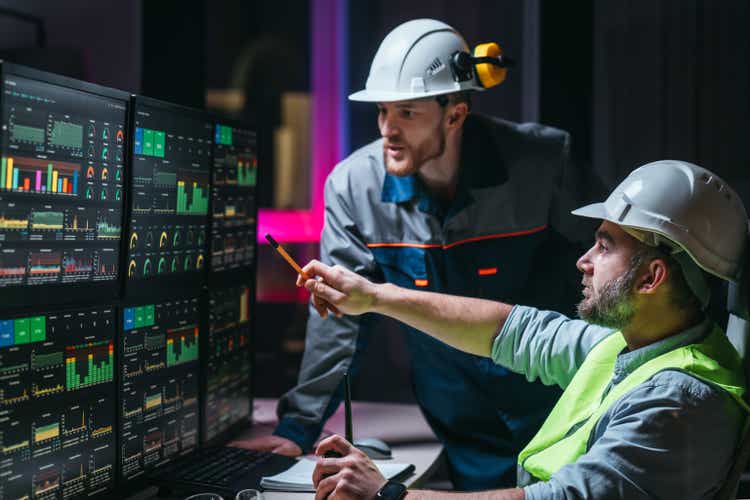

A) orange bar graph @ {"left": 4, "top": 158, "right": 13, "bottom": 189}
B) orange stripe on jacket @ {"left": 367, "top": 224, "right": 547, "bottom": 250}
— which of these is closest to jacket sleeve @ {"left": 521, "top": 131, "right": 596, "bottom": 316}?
orange stripe on jacket @ {"left": 367, "top": 224, "right": 547, "bottom": 250}

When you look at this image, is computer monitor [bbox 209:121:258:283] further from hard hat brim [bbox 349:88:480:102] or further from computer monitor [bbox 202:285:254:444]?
hard hat brim [bbox 349:88:480:102]

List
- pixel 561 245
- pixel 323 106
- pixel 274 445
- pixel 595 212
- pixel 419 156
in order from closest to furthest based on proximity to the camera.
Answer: pixel 595 212 < pixel 274 445 < pixel 419 156 < pixel 561 245 < pixel 323 106

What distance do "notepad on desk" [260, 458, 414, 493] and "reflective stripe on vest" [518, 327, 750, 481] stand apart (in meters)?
0.30

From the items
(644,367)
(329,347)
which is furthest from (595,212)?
(329,347)

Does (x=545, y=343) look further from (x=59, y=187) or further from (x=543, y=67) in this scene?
(x=543, y=67)

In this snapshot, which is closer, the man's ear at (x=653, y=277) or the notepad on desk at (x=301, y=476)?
the man's ear at (x=653, y=277)

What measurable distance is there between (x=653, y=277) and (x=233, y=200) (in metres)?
1.09

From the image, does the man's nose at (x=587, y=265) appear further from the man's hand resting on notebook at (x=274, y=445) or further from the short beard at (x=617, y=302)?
the man's hand resting on notebook at (x=274, y=445)

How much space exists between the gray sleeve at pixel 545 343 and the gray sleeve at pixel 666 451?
0.41 m

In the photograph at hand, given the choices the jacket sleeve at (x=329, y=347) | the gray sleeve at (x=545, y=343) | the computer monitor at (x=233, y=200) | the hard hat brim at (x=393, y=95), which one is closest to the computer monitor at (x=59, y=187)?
the computer monitor at (x=233, y=200)

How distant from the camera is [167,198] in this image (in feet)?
5.77

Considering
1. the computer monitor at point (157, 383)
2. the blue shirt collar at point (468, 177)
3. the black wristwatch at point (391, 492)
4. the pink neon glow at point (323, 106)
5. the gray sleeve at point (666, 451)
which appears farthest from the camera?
the pink neon glow at point (323, 106)

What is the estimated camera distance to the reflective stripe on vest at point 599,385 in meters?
1.36

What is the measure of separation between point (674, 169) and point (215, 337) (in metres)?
1.17
